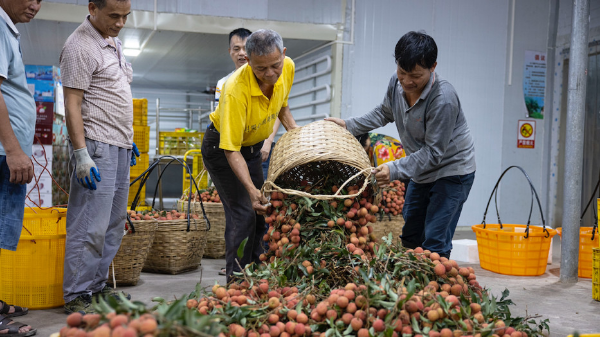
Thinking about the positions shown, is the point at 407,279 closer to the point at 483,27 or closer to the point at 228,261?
the point at 228,261

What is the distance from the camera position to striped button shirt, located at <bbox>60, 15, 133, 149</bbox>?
7.37 feet

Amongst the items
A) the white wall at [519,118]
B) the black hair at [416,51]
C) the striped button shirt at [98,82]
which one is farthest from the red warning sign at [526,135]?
the striped button shirt at [98,82]

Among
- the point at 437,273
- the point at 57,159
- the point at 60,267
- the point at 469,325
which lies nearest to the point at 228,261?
the point at 60,267

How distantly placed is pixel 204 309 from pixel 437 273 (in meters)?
0.77

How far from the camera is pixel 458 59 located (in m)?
6.05

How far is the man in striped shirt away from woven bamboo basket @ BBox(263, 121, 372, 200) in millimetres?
810

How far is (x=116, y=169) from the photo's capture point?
241 centimetres

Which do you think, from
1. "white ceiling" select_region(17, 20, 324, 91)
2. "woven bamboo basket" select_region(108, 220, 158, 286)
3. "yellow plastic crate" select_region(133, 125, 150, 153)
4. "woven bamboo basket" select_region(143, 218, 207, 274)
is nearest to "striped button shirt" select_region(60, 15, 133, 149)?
"woven bamboo basket" select_region(108, 220, 158, 286)

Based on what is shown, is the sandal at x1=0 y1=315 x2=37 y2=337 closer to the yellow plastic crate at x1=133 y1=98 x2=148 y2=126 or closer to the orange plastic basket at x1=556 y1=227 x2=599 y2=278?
the orange plastic basket at x1=556 y1=227 x2=599 y2=278

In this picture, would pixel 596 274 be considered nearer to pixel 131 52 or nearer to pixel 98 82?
pixel 98 82

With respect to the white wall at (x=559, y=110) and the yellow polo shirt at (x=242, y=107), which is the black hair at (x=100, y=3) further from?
the white wall at (x=559, y=110)

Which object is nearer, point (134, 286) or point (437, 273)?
point (437, 273)

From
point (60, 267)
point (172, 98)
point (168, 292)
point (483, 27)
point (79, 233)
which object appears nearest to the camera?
point (79, 233)

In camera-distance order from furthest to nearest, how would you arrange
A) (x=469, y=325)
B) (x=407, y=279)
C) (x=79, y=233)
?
(x=79, y=233), (x=407, y=279), (x=469, y=325)
